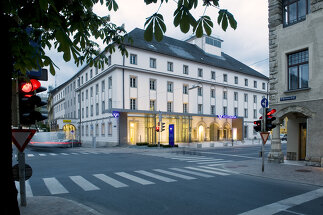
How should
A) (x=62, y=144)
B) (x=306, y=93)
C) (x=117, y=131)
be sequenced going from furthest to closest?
(x=117, y=131)
(x=62, y=144)
(x=306, y=93)

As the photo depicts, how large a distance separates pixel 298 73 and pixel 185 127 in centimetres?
2545

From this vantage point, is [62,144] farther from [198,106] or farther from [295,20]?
[295,20]

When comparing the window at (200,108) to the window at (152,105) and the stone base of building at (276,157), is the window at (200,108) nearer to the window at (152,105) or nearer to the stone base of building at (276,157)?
the window at (152,105)

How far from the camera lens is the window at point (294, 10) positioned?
14897 millimetres

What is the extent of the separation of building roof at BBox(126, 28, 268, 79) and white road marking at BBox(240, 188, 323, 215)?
29.7m

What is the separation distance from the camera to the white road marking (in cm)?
614

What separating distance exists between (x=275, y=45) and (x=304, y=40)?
1.97 metres

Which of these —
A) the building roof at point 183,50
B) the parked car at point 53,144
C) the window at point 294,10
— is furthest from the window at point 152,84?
the window at point 294,10

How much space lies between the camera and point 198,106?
138ft

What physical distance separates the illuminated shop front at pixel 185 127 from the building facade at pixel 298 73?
61.5ft

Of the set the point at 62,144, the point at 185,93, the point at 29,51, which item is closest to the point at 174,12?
the point at 29,51

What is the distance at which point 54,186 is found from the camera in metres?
8.67

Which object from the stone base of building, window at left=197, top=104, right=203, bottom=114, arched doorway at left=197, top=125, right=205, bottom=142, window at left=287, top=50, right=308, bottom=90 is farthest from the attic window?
the stone base of building

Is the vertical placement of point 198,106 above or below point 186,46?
below
